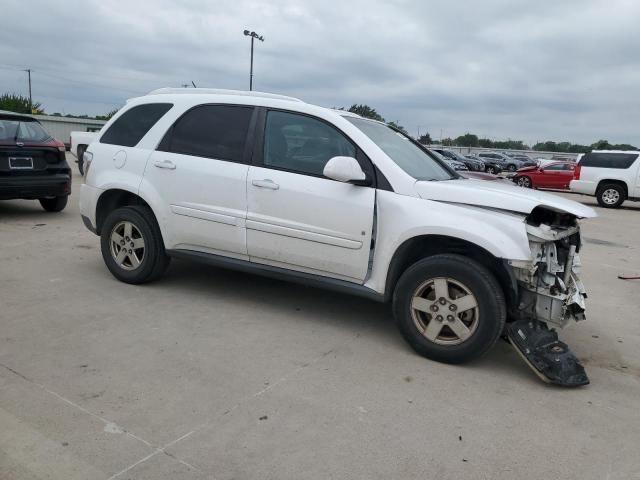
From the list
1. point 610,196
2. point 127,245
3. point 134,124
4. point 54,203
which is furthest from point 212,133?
point 610,196

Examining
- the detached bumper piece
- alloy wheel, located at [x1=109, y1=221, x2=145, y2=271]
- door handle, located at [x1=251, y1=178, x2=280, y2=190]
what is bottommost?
the detached bumper piece

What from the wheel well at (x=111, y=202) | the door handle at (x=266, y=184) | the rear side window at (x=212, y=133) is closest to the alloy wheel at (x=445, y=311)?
the door handle at (x=266, y=184)

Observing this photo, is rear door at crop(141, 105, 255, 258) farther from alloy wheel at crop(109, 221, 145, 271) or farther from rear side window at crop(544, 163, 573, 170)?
rear side window at crop(544, 163, 573, 170)

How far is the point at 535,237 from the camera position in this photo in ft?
11.7

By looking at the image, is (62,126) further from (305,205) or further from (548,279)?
(548,279)

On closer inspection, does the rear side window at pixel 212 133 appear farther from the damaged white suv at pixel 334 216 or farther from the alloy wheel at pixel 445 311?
the alloy wheel at pixel 445 311

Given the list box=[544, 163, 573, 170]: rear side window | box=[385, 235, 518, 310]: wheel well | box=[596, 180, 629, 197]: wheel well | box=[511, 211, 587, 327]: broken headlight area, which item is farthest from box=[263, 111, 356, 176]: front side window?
box=[544, 163, 573, 170]: rear side window

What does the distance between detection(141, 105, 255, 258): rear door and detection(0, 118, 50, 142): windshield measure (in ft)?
14.1

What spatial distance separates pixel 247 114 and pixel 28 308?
2.46 m

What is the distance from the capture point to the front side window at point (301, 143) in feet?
14.0

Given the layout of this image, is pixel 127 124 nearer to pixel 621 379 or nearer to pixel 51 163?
pixel 51 163

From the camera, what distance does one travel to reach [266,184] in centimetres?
433

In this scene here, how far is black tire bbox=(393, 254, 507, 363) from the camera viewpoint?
3.58 meters

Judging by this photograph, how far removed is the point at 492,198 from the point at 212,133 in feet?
8.07
